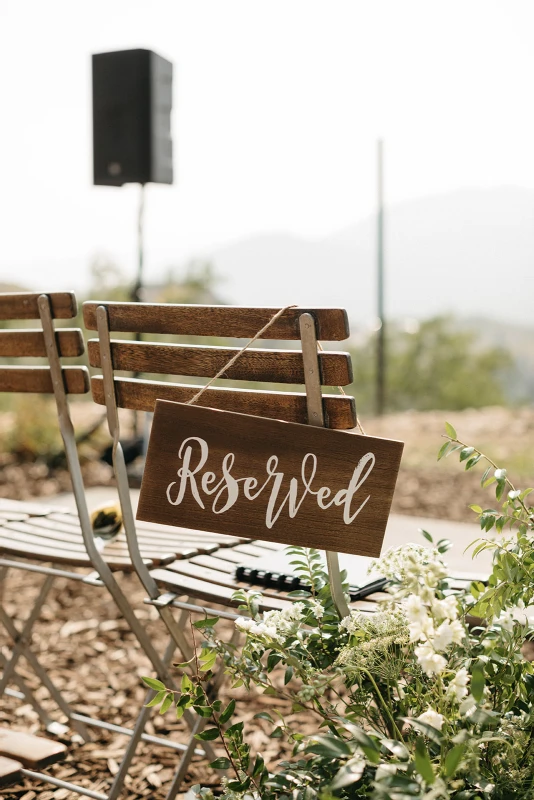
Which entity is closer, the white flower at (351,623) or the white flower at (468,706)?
the white flower at (468,706)

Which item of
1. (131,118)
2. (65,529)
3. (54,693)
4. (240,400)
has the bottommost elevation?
(54,693)

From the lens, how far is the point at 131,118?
4.37 metres

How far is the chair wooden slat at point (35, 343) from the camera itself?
148 cm

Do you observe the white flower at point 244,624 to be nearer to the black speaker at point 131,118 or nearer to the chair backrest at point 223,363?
the chair backrest at point 223,363

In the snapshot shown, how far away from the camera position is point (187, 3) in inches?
644

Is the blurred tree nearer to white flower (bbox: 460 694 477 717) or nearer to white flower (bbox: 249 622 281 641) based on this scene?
white flower (bbox: 249 622 281 641)

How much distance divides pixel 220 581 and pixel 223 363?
385 mm

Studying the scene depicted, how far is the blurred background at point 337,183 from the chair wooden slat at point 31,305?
3.16 meters

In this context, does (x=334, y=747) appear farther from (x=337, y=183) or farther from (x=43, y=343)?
(x=337, y=183)

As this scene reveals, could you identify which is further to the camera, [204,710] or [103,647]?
[103,647]

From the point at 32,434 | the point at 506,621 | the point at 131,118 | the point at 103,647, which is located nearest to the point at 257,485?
the point at 506,621

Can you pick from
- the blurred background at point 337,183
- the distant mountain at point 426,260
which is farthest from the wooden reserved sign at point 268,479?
the distant mountain at point 426,260

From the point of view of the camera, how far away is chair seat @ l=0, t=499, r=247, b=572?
152 cm

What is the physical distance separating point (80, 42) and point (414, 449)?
19.1 meters
